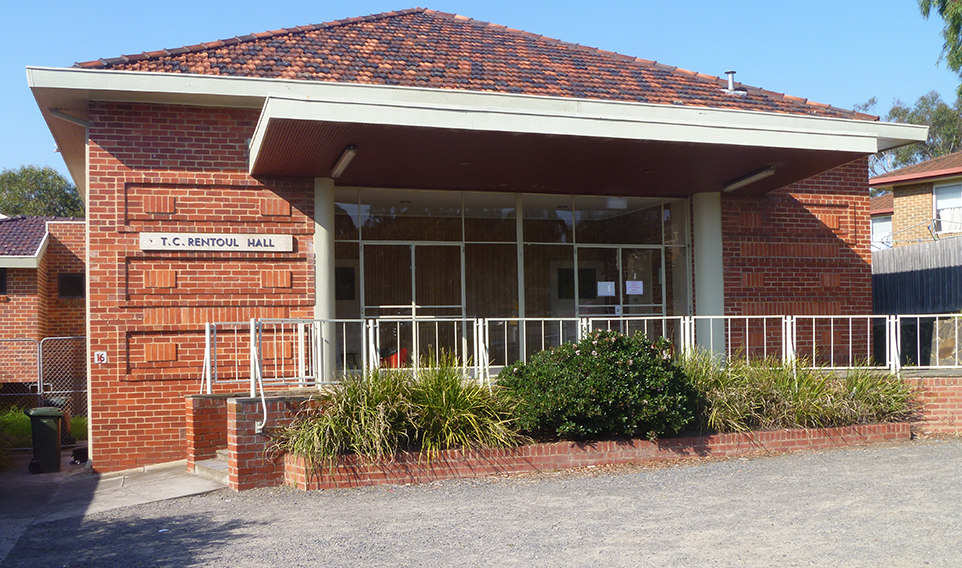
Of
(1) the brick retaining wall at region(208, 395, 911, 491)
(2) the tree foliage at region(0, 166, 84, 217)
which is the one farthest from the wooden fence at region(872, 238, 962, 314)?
(2) the tree foliage at region(0, 166, 84, 217)

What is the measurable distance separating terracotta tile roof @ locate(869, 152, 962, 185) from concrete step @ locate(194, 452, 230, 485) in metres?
21.2

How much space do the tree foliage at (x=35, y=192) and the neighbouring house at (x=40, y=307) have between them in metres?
31.1

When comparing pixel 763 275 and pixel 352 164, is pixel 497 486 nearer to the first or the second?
pixel 352 164

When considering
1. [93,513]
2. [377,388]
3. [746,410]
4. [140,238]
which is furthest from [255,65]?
[746,410]

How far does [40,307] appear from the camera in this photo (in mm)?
19281

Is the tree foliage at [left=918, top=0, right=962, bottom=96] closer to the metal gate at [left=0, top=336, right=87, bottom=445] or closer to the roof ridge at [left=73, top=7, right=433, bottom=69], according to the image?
the roof ridge at [left=73, top=7, right=433, bottom=69]

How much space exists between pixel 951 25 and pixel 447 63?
1508 cm

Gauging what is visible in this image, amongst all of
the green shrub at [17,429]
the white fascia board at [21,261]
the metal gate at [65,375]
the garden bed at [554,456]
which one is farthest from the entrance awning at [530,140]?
the white fascia board at [21,261]

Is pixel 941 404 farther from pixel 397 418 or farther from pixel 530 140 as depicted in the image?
pixel 397 418

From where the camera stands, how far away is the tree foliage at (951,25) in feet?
68.2

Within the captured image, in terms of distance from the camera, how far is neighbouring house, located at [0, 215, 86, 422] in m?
18.4

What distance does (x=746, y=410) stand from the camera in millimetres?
9977

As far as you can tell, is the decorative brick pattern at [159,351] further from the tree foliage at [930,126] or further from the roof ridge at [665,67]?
the tree foliage at [930,126]

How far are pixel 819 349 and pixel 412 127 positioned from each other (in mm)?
8666
